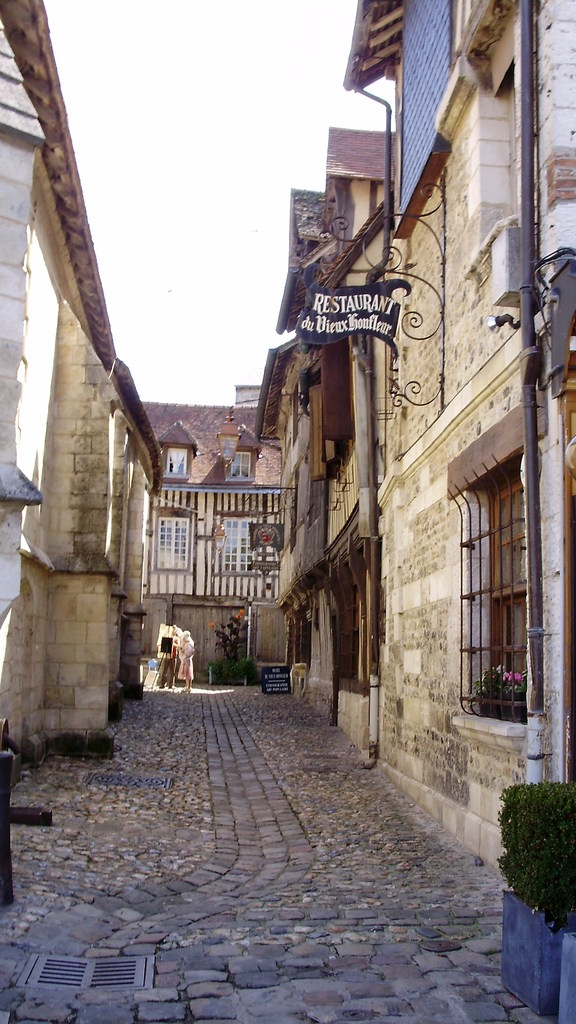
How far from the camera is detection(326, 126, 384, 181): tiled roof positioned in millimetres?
13727

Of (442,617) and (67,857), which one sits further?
(442,617)

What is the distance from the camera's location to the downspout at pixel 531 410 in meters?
4.81

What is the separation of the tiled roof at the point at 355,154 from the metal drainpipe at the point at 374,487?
312cm

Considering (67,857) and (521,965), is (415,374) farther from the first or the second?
(521,965)

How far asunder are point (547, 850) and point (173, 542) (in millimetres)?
26373

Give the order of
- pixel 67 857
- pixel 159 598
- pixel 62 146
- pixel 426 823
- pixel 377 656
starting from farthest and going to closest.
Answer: pixel 159 598 → pixel 377 656 → pixel 62 146 → pixel 426 823 → pixel 67 857

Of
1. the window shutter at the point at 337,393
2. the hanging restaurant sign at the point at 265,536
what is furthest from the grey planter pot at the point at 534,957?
the hanging restaurant sign at the point at 265,536

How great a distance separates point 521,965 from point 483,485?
337 cm

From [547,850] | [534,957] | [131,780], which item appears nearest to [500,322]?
[547,850]

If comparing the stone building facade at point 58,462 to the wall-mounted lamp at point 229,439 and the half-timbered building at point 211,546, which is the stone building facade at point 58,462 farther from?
the half-timbered building at point 211,546

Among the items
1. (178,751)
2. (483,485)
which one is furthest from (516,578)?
(178,751)

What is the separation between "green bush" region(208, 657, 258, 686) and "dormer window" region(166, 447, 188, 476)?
617 centimetres

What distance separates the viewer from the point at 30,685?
9164mm

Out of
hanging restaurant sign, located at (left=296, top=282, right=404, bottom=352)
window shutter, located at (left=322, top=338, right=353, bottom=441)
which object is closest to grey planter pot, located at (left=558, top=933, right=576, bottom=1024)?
hanging restaurant sign, located at (left=296, top=282, right=404, bottom=352)
